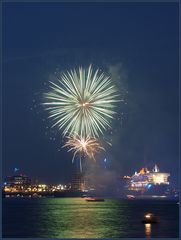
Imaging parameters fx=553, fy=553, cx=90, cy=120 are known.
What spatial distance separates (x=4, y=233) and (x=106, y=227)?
11.1 metres

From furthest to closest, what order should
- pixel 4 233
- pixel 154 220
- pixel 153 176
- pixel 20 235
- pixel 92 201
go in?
pixel 153 176 < pixel 92 201 < pixel 154 220 < pixel 4 233 < pixel 20 235

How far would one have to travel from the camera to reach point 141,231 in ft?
189

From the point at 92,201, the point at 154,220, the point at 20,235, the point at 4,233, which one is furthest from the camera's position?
the point at 92,201

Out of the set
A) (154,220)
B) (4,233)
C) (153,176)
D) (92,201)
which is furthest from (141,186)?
(4,233)

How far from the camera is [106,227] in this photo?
6031cm

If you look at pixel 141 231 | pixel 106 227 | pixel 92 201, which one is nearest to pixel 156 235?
pixel 141 231

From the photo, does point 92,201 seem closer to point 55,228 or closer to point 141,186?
point 141,186

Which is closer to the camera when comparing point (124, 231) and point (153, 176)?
point (124, 231)

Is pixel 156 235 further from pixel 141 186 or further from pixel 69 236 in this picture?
pixel 141 186

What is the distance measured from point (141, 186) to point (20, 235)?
481 feet

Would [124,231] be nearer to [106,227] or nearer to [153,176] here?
[106,227]

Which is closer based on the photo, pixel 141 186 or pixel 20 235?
pixel 20 235

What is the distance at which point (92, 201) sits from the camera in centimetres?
16350

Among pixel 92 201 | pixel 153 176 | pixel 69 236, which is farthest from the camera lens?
pixel 153 176
